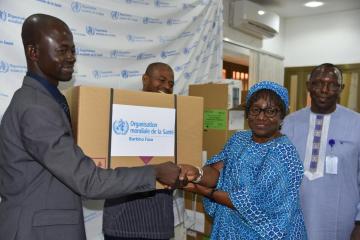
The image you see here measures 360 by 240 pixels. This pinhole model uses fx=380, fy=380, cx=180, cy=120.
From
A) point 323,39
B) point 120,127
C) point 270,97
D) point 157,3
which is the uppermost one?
point 323,39

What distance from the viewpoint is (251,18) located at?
437 cm

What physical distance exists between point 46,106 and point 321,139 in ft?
4.73

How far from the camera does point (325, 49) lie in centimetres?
535

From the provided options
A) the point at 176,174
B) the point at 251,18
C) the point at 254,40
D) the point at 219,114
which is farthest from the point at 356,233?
the point at 254,40

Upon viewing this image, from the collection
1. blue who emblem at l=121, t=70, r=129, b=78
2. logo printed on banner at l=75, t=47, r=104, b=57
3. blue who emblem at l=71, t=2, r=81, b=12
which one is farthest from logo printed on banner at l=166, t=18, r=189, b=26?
blue who emblem at l=71, t=2, r=81, b=12

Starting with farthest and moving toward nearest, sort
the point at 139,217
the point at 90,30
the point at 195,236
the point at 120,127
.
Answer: the point at 195,236
the point at 90,30
the point at 139,217
the point at 120,127

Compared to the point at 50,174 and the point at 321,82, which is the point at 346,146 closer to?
the point at 321,82

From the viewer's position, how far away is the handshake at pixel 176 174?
57.5 inches

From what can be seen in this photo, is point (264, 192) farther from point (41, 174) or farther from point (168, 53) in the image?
point (168, 53)

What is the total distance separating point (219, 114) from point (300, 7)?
2.95 meters

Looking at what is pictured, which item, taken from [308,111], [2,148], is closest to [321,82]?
[308,111]

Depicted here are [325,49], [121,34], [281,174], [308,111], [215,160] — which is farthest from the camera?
[325,49]

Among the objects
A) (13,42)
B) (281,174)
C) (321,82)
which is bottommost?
(281,174)

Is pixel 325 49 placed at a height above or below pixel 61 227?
above
